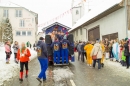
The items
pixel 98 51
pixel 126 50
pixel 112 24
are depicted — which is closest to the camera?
pixel 126 50

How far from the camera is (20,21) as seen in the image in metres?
49.3

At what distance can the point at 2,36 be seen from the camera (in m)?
43.2

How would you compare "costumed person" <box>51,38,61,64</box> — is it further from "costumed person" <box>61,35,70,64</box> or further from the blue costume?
"costumed person" <box>61,35,70,64</box>

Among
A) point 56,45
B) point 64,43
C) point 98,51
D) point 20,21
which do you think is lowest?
point 98,51

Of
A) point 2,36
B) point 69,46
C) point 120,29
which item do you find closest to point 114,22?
point 120,29

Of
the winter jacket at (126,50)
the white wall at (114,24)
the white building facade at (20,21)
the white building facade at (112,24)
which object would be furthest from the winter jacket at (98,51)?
the white building facade at (20,21)

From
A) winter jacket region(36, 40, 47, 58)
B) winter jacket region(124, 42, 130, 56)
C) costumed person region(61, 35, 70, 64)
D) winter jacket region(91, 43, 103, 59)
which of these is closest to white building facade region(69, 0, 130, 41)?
winter jacket region(124, 42, 130, 56)

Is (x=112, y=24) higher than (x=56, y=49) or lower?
higher

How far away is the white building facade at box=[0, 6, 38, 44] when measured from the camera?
160 feet

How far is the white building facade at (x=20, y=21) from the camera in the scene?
48812 mm

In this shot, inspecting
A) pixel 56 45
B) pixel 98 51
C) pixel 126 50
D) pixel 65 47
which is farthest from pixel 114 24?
pixel 56 45

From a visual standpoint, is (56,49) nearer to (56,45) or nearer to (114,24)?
(56,45)

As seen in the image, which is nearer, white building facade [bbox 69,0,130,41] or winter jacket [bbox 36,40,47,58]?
winter jacket [bbox 36,40,47,58]

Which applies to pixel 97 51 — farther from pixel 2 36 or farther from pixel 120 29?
pixel 2 36
